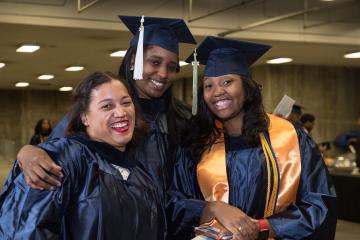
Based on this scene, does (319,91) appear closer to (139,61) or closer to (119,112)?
(139,61)

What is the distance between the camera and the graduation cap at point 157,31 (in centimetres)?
241

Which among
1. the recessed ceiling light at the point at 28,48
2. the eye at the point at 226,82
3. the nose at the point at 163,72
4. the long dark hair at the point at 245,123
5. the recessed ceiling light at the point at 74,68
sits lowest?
the long dark hair at the point at 245,123

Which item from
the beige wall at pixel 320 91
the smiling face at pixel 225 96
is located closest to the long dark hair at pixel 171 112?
the smiling face at pixel 225 96

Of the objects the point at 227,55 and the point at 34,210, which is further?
the point at 227,55

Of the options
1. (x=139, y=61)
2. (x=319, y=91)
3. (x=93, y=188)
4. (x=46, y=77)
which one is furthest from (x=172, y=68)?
(x=46, y=77)

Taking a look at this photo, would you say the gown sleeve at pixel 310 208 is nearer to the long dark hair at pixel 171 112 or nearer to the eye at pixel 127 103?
the long dark hair at pixel 171 112

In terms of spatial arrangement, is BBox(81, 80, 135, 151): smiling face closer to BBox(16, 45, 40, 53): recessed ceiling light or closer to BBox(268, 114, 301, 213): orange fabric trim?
BBox(268, 114, 301, 213): orange fabric trim

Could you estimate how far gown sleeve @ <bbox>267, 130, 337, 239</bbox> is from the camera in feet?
6.76

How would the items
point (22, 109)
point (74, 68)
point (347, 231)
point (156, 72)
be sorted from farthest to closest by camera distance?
point (22, 109) → point (74, 68) → point (347, 231) → point (156, 72)

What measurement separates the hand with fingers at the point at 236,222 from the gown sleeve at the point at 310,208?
0.10 m

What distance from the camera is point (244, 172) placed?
2.16m

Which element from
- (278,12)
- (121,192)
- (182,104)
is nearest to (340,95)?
(278,12)

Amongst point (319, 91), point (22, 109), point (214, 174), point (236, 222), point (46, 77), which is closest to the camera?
point (236, 222)

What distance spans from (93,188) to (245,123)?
81cm
